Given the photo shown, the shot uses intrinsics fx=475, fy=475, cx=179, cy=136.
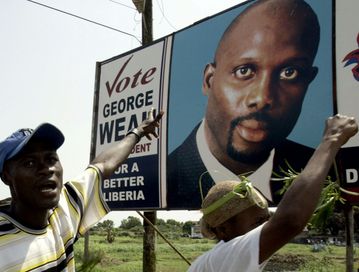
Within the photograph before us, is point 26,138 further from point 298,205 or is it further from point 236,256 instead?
point 298,205

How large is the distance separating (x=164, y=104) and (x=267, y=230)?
4340 millimetres

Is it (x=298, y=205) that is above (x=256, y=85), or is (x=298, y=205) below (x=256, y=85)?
below

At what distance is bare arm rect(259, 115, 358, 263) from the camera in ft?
4.59

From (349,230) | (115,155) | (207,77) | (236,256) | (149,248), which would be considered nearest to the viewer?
(236,256)

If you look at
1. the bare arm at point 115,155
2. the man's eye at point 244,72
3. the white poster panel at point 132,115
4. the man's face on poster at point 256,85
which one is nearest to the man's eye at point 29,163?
the bare arm at point 115,155

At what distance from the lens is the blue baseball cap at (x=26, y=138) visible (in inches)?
73.4

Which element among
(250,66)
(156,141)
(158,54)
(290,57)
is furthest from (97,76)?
(290,57)

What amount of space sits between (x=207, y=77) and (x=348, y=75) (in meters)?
1.74

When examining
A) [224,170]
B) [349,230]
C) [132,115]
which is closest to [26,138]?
[349,230]

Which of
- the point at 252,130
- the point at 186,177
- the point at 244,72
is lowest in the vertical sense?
the point at 186,177

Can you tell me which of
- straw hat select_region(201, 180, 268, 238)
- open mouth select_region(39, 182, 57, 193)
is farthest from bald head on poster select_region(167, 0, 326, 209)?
open mouth select_region(39, 182, 57, 193)

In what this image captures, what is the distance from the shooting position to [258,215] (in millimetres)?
1665

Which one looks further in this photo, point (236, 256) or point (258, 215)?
point (258, 215)

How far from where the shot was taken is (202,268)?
166 centimetres
